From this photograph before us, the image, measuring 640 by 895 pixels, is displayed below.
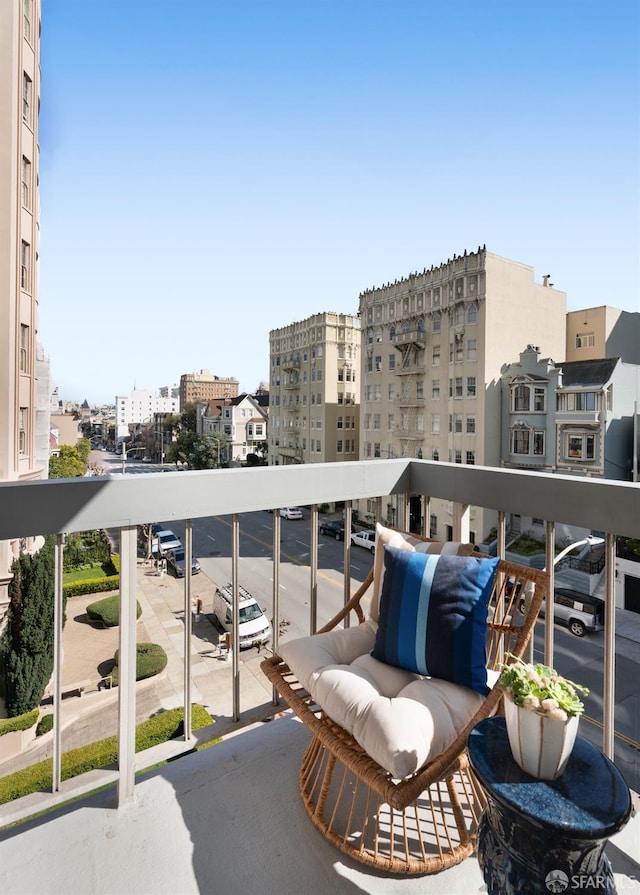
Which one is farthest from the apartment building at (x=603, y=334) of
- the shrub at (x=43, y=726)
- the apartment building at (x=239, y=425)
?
the apartment building at (x=239, y=425)

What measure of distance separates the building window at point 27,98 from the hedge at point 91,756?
9.79 m

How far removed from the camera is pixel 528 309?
16.3 m

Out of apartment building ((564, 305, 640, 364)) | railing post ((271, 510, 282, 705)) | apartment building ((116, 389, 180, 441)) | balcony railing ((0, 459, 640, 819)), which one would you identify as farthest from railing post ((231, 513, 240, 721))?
apartment building ((116, 389, 180, 441))

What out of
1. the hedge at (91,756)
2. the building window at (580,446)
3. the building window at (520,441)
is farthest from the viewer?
the building window at (520,441)

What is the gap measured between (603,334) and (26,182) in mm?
17266

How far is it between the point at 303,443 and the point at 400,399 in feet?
21.7

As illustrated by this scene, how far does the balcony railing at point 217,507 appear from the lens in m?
1.20

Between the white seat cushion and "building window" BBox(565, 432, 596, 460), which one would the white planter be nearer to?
the white seat cushion

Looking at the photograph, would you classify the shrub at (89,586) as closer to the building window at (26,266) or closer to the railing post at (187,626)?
the building window at (26,266)

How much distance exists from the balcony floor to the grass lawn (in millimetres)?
12105

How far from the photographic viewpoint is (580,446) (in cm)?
1362

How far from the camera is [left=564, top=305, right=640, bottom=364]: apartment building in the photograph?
55.8 ft

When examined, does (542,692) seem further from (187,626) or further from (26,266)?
(26,266)

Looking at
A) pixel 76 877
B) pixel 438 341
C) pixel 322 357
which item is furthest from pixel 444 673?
pixel 322 357
